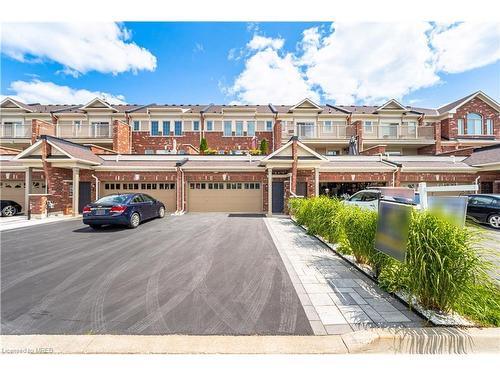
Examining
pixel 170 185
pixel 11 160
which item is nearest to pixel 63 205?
pixel 11 160

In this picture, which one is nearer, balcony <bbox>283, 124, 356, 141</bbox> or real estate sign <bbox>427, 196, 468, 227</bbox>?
real estate sign <bbox>427, 196, 468, 227</bbox>

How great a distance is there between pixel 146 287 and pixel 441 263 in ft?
16.0

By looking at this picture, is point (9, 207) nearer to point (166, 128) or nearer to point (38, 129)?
point (38, 129)

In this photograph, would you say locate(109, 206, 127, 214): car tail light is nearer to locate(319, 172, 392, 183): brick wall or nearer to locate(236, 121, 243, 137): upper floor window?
locate(319, 172, 392, 183): brick wall

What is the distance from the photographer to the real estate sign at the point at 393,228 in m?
3.47

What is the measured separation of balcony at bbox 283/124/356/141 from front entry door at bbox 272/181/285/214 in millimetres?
8173

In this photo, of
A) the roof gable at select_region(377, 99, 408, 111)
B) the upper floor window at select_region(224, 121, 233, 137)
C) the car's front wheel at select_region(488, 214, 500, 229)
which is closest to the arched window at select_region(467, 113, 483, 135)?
the roof gable at select_region(377, 99, 408, 111)

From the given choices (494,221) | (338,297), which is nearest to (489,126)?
(494,221)

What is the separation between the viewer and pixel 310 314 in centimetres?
333

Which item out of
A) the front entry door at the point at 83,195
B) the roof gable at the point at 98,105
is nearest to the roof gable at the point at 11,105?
the roof gable at the point at 98,105

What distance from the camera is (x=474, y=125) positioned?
22297 millimetres

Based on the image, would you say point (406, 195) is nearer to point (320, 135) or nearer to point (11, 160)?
point (320, 135)

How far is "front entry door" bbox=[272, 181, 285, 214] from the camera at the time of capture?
48.8ft

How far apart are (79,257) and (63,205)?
34.4ft
